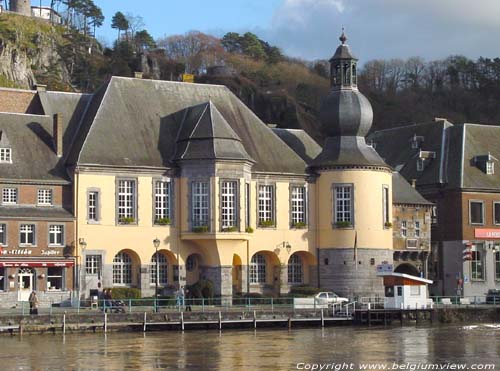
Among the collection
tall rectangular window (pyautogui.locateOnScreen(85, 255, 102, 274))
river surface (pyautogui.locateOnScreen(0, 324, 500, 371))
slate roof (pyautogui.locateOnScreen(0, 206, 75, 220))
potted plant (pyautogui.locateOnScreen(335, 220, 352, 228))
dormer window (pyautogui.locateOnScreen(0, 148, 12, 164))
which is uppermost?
dormer window (pyautogui.locateOnScreen(0, 148, 12, 164))

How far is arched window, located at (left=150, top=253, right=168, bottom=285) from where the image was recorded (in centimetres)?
6456

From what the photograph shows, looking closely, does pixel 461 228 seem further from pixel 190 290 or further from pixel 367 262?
pixel 190 290

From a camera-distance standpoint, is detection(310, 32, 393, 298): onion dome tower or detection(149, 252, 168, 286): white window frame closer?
detection(149, 252, 168, 286): white window frame

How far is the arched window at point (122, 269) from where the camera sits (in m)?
63.5

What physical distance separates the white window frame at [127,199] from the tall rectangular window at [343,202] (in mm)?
12505

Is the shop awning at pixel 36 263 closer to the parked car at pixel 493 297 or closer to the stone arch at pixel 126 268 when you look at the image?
the stone arch at pixel 126 268

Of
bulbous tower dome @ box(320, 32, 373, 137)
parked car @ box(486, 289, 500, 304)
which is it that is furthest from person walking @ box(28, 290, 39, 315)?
parked car @ box(486, 289, 500, 304)

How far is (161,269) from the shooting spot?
214 feet

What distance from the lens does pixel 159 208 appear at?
64.9 m

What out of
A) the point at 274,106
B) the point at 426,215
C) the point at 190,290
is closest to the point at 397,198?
the point at 426,215

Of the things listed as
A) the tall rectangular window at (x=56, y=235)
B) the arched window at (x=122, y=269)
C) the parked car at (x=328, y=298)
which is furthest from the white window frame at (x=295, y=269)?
the tall rectangular window at (x=56, y=235)

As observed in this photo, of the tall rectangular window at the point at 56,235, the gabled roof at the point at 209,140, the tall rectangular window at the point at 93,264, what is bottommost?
the tall rectangular window at the point at 93,264

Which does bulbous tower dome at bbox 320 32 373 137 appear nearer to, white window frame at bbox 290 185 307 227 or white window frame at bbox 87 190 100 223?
white window frame at bbox 290 185 307 227

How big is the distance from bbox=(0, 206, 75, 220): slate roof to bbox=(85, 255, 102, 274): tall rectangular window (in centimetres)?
245
